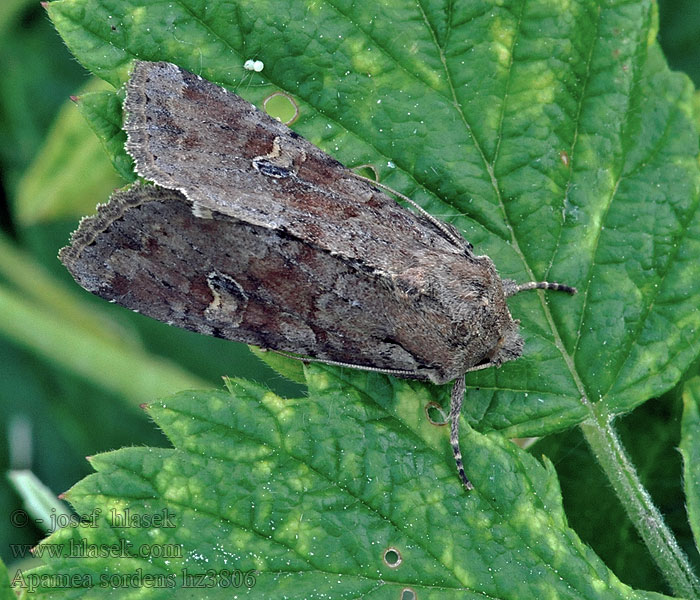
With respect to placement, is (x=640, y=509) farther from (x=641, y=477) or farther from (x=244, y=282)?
(x=244, y=282)

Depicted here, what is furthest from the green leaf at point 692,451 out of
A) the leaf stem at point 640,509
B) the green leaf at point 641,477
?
the green leaf at point 641,477

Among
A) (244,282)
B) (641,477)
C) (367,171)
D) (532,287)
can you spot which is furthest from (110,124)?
(641,477)

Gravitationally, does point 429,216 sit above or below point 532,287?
above

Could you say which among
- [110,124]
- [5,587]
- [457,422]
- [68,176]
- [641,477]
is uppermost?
[68,176]

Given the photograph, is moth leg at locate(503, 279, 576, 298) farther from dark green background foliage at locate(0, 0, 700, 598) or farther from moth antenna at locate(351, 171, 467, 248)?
moth antenna at locate(351, 171, 467, 248)

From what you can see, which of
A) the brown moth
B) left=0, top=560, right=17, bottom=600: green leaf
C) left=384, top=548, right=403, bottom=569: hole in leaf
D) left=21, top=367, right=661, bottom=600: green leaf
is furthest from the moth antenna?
left=0, top=560, right=17, bottom=600: green leaf

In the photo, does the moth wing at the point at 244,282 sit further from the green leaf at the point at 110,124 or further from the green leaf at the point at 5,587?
the green leaf at the point at 5,587
